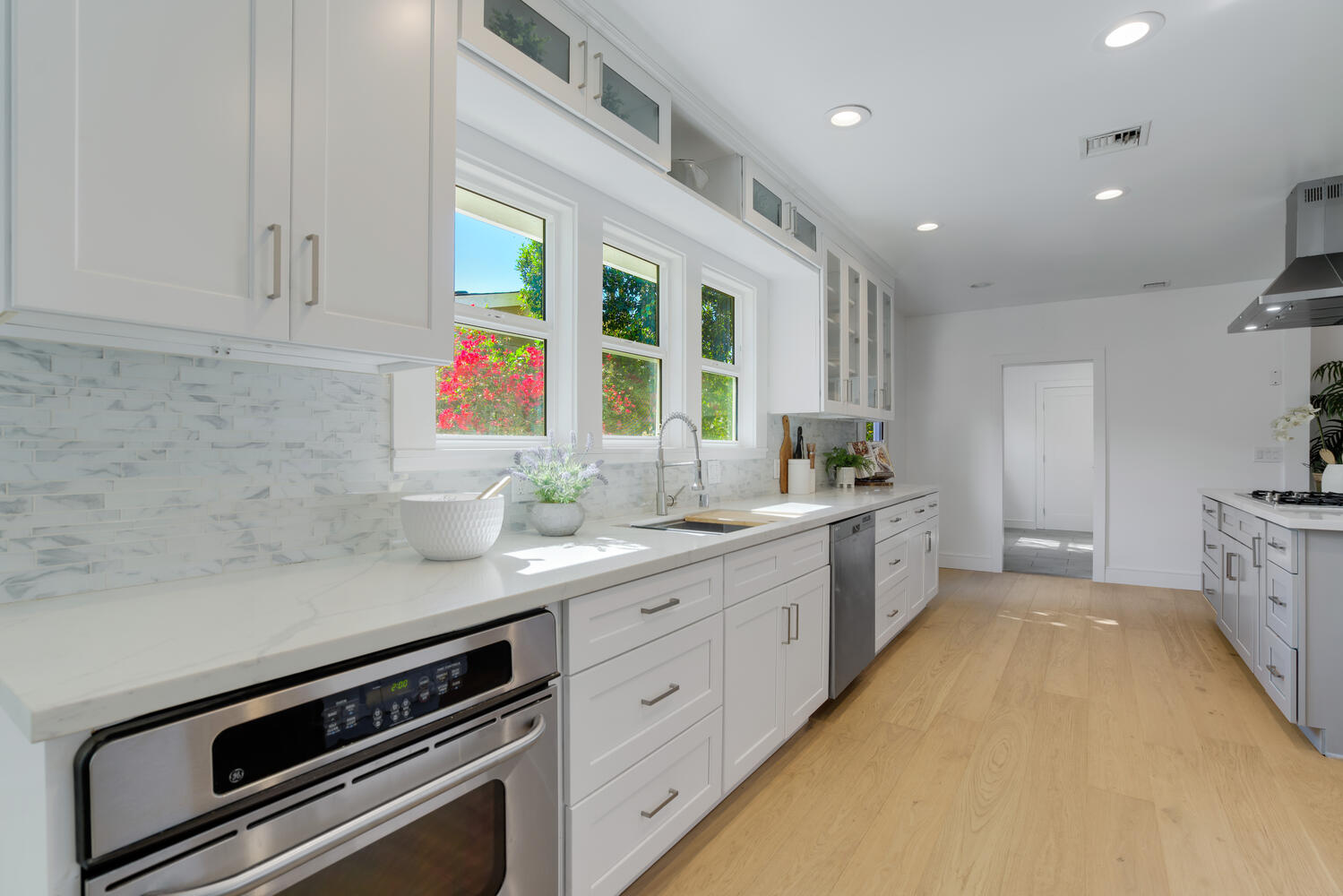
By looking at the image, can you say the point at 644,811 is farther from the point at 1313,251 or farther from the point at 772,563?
the point at 1313,251

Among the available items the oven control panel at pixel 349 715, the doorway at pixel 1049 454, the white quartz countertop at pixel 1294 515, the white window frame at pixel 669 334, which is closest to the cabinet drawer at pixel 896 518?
the white window frame at pixel 669 334

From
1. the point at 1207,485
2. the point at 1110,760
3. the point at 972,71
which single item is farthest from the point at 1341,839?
the point at 1207,485

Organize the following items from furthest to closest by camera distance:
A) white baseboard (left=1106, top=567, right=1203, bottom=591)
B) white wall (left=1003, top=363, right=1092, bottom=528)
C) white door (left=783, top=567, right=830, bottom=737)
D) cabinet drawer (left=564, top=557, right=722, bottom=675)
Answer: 1. white wall (left=1003, top=363, right=1092, bottom=528)
2. white baseboard (left=1106, top=567, right=1203, bottom=591)
3. white door (left=783, top=567, right=830, bottom=737)
4. cabinet drawer (left=564, top=557, right=722, bottom=675)

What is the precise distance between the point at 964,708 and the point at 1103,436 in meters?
3.72

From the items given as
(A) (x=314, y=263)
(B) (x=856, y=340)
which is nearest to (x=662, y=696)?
(A) (x=314, y=263)

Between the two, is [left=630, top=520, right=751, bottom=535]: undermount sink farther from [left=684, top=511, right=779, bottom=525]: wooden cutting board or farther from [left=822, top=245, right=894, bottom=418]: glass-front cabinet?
[left=822, top=245, right=894, bottom=418]: glass-front cabinet

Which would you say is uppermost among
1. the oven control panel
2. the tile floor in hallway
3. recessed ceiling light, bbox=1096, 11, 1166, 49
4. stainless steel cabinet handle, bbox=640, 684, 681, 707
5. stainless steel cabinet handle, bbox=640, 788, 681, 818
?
recessed ceiling light, bbox=1096, 11, 1166, 49

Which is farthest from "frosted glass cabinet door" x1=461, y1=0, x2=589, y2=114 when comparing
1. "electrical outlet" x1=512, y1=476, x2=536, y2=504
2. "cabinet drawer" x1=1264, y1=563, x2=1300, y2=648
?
"cabinet drawer" x1=1264, y1=563, x2=1300, y2=648

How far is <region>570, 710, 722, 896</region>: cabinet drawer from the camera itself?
142 cm

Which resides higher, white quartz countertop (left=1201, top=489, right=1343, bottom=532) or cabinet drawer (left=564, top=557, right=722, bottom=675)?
white quartz countertop (left=1201, top=489, right=1343, bottom=532)

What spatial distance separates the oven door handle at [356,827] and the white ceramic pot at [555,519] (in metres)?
0.76

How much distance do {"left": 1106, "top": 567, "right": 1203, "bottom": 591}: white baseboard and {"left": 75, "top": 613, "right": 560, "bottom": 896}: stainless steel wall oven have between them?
5.63 metres

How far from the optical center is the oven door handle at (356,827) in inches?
32.6

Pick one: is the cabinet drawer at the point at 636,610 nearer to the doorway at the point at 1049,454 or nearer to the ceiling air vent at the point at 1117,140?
the ceiling air vent at the point at 1117,140
